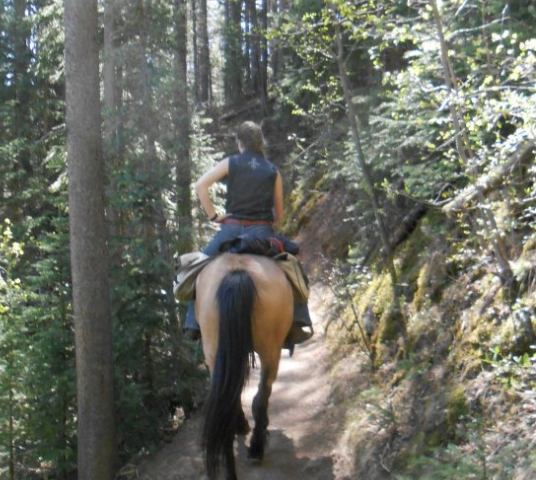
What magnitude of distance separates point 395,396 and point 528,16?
4.18 metres

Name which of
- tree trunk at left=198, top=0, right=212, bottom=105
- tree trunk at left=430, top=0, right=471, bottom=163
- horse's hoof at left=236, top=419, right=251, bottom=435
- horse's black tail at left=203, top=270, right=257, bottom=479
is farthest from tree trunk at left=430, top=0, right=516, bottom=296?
tree trunk at left=198, top=0, right=212, bottom=105

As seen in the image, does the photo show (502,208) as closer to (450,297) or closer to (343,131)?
(450,297)

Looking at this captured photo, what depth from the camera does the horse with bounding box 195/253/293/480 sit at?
5047mm

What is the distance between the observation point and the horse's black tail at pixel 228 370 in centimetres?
503

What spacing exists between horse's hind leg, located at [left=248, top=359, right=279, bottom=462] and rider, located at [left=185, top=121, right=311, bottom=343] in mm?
576

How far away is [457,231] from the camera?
23.2ft

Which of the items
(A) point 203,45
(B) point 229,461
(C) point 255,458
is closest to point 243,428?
(C) point 255,458

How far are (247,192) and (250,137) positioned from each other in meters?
0.54

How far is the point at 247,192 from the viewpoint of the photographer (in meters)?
6.11

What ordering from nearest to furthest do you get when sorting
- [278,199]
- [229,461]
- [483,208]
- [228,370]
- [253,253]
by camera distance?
[228,370]
[229,461]
[483,208]
[253,253]
[278,199]

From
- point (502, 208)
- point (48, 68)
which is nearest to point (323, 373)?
point (502, 208)

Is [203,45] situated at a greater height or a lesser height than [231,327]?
greater

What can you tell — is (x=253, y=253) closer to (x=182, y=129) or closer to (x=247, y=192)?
(x=247, y=192)

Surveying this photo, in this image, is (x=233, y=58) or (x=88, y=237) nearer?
(x=88, y=237)
